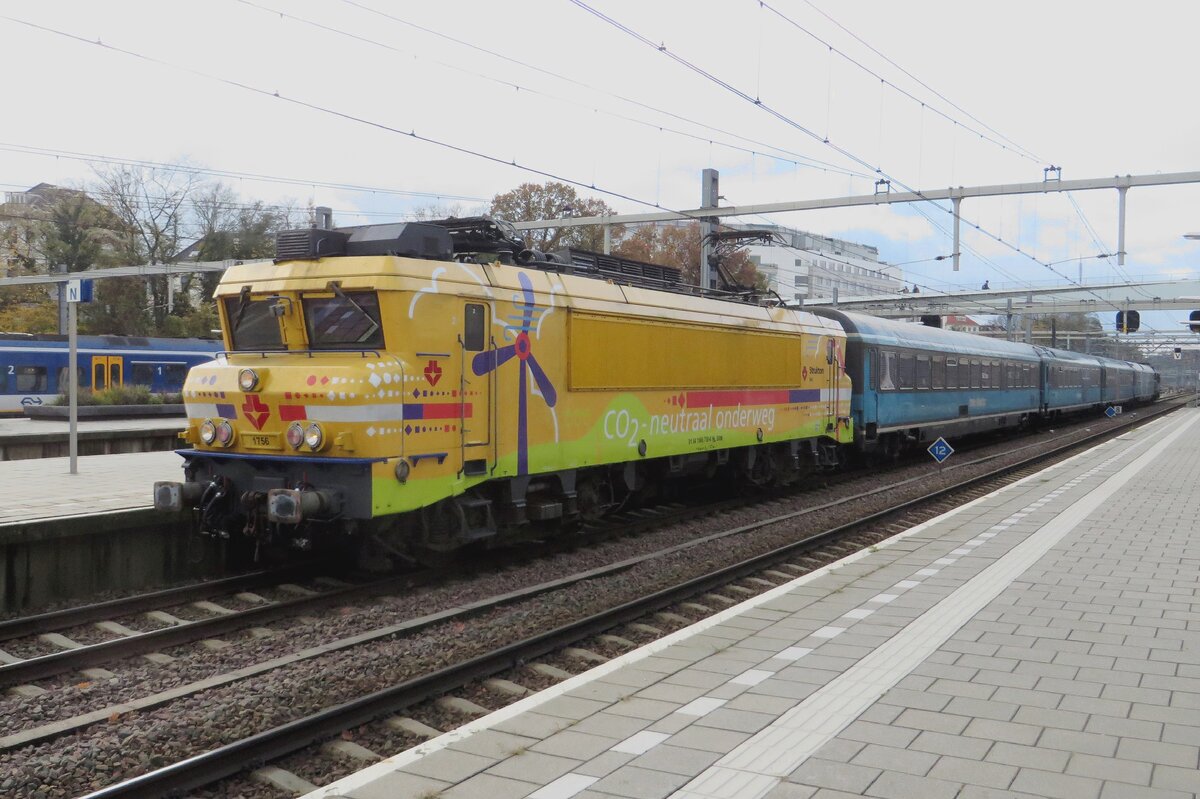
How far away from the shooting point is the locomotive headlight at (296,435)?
8797mm

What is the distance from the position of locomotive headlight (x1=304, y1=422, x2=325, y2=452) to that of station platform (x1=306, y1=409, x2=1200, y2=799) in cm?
347

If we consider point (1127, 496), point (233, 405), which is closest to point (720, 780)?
point (233, 405)

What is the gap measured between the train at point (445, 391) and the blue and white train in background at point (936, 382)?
6096 millimetres

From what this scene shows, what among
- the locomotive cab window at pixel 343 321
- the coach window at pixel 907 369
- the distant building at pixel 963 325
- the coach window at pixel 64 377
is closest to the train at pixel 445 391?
the locomotive cab window at pixel 343 321

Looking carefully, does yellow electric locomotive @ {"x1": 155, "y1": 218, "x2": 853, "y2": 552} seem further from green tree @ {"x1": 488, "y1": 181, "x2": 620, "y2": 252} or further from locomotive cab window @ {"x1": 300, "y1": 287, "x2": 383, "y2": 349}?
green tree @ {"x1": 488, "y1": 181, "x2": 620, "y2": 252}

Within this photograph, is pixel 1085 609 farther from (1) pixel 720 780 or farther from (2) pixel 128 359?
(2) pixel 128 359

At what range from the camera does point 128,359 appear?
1326 inches

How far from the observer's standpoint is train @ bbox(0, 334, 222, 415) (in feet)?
101

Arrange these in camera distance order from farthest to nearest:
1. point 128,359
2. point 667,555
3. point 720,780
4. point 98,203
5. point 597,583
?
point 98,203 < point 128,359 < point 667,555 < point 597,583 < point 720,780

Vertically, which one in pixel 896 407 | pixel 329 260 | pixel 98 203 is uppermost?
pixel 98 203

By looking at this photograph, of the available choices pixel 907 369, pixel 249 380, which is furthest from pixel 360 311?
pixel 907 369

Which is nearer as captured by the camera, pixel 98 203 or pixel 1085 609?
pixel 1085 609

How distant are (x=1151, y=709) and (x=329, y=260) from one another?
738 centimetres

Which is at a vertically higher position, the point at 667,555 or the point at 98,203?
the point at 98,203
